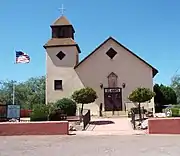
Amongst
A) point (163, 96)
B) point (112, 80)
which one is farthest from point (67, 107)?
point (163, 96)

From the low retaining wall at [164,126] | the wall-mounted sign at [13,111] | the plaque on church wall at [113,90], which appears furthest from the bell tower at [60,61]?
the low retaining wall at [164,126]

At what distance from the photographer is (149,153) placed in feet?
39.7

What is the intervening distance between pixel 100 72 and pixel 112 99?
131 inches

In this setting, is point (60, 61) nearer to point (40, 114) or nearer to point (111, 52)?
point (111, 52)

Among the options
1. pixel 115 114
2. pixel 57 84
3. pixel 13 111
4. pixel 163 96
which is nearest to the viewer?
pixel 13 111

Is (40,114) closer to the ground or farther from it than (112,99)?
closer to the ground

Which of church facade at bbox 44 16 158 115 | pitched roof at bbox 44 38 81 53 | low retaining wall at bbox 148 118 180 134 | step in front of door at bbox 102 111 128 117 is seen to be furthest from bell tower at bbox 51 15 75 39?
low retaining wall at bbox 148 118 180 134

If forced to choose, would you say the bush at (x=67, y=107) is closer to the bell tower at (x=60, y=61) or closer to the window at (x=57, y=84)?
the bell tower at (x=60, y=61)

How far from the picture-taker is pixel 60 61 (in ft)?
130

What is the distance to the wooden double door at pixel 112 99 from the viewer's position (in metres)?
37.2

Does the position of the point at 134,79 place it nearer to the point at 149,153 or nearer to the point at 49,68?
the point at 49,68

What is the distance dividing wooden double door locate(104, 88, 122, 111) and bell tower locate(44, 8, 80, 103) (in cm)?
406

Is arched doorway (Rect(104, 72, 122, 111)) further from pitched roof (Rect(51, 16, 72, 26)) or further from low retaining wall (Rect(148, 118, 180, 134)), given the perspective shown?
low retaining wall (Rect(148, 118, 180, 134))

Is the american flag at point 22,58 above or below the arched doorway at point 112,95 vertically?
above
